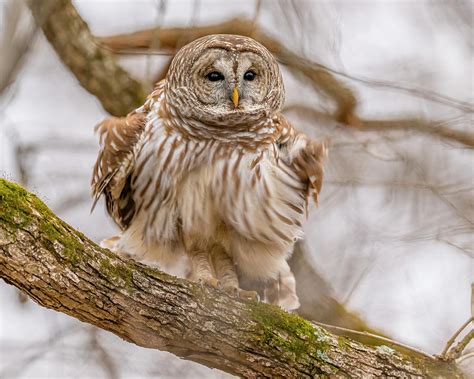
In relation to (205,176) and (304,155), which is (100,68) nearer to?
(205,176)

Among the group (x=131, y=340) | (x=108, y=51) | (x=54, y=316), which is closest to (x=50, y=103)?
(x=108, y=51)

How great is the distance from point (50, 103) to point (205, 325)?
4.64 meters

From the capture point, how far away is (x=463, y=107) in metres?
5.21

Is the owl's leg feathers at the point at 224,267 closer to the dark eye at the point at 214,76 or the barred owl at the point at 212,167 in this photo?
the barred owl at the point at 212,167

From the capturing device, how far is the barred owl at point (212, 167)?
4.63m

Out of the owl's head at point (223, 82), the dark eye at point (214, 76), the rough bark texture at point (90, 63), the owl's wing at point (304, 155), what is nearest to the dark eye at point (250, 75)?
the owl's head at point (223, 82)

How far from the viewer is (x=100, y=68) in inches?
234

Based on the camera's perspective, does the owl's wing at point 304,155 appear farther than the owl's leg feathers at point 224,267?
No

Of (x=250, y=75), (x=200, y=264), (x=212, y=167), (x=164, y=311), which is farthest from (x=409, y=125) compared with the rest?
(x=164, y=311)

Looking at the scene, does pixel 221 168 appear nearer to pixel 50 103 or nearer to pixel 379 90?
pixel 379 90

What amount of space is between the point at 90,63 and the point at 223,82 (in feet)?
5.08

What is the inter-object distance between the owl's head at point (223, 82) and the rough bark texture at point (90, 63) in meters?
1.18

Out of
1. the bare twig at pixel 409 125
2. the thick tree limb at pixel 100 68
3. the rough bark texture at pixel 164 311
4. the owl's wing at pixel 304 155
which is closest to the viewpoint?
the rough bark texture at pixel 164 311

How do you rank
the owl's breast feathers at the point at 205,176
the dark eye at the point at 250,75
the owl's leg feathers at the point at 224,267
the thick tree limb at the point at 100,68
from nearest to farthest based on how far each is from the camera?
the owl's breast feathers at the point at 205,176
the dark eye at the point at 250,75
the owl's leg feathers at the point at 224,267
the thick tree limb at the point at 100,68
